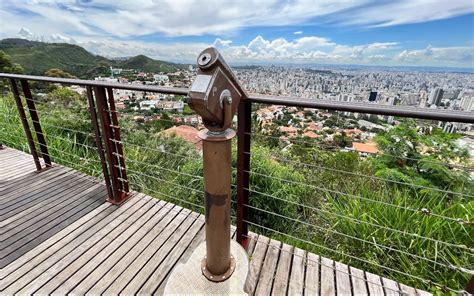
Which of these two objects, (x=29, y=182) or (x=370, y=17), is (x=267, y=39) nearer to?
(x=370, y=17)

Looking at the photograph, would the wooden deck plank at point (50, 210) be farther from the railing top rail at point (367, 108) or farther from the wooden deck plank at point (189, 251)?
the railing top rail at point (367, 108)

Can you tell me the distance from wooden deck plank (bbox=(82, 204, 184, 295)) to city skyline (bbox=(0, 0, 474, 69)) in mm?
6916

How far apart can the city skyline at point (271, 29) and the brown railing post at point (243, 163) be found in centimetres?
720

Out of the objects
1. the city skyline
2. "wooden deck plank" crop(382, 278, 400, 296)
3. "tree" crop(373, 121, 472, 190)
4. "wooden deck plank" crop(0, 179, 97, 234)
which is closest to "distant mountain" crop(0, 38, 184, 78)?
the city skyline

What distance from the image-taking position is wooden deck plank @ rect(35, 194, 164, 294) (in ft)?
4.73

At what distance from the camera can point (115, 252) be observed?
167 cm

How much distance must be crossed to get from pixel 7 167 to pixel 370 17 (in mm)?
33561

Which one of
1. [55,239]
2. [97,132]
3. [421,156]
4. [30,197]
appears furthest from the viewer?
[421,156]

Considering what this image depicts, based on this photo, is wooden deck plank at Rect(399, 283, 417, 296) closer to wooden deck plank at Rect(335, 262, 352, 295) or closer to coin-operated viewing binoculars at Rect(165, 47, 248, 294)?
wooden deck plank at Rect(335, 262, 352, 295)

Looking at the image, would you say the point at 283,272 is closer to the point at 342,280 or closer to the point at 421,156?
the point at 342,280

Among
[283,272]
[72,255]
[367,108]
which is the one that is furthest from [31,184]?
[367,108]

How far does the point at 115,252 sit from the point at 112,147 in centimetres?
84

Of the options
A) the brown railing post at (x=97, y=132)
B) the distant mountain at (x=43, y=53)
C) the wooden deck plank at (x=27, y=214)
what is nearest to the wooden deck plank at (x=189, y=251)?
the brown railing post at (x=97, y=132)

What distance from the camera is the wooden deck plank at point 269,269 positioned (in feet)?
4.65
